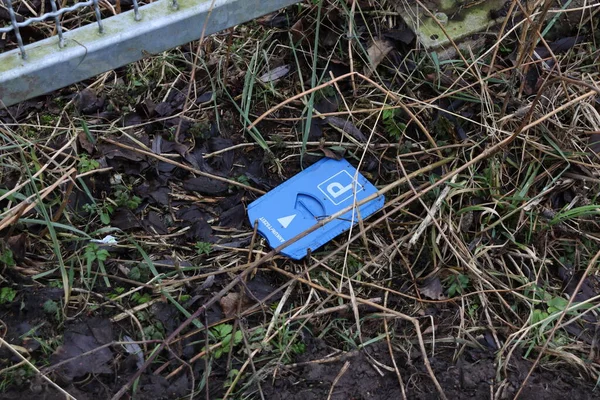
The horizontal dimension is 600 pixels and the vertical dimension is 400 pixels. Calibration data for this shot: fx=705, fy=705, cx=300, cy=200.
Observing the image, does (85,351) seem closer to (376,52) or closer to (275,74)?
(275,74)

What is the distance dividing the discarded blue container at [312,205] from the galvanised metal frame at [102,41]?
1.89 ft

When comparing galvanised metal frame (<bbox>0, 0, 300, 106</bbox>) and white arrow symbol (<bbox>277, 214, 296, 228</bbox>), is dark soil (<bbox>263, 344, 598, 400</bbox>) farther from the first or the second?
galvanised metal frame (<bbox>0, 0, 300, 106</bbox>)

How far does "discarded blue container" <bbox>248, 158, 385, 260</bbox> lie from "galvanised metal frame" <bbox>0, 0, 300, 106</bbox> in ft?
1.89

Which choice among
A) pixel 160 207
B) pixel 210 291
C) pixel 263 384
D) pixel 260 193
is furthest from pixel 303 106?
pixel 263 384

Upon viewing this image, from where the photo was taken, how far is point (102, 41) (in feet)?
6.80

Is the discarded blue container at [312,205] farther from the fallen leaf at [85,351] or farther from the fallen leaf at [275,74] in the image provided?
the fallen leaf at [85,351]

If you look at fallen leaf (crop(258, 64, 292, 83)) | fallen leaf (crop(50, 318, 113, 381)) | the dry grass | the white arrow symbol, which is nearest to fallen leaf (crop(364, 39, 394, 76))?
the dry grass

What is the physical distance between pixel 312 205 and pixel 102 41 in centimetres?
84

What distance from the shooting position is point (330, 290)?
2.13m

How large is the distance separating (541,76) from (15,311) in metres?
1.91

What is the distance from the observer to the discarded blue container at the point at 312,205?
2.26 m

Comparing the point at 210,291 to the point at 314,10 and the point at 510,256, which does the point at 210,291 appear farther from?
the point at 314,10

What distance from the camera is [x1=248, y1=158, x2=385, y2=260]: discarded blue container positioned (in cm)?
226

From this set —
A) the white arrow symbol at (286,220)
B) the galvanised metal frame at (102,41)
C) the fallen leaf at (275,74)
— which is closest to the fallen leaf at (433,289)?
the white arrow symbol at (286,220)
